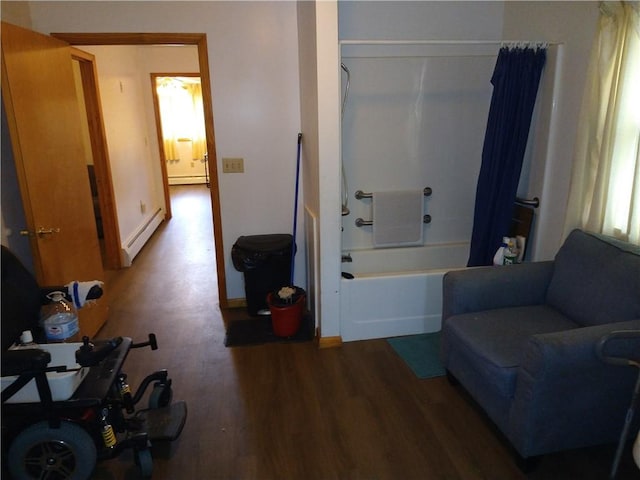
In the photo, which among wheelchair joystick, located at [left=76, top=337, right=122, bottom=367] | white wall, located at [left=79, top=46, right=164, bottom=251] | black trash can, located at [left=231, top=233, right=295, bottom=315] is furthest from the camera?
white wall, located at [left=79, top=46, right=164, bottom=251]

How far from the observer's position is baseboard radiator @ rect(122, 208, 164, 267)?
179 inches

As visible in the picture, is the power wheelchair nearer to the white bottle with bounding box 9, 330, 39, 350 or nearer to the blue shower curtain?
the white bottle with bounding box 9, 330, 39, 350

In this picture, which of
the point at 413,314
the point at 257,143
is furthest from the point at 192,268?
the point at 413,314

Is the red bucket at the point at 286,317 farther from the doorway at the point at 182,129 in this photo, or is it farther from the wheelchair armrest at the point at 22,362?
the doorway at the point at 182,129

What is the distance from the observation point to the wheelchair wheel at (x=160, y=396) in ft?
7.14

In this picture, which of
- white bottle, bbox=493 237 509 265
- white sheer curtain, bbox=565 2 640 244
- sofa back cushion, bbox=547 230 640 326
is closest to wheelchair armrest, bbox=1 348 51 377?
sofa back cushion, bbox=547 230 640 326

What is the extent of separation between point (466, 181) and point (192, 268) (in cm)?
275

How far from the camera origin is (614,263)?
2.04 meters

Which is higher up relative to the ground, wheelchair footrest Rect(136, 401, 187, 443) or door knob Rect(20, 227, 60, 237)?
door knob Rect(20, 227, 60, 237)

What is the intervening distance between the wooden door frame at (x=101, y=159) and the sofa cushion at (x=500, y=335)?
348cm

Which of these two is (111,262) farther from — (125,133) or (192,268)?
(125,133)

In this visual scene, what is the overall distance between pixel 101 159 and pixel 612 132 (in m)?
4.13

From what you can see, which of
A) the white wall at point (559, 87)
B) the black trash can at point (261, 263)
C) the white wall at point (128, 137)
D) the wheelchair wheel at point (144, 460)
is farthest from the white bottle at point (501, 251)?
the white wall at point (128, 137)

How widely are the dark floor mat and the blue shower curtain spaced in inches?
50.6
